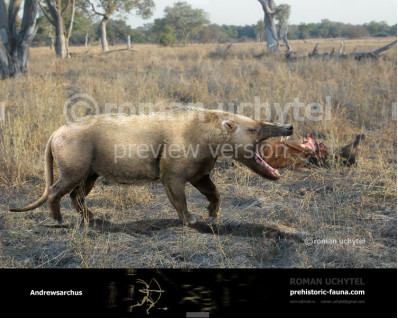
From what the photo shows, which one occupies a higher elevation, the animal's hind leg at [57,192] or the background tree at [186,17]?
the background tree at [186,17]

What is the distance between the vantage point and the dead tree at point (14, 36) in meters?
11.5

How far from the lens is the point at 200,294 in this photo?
2316 mm

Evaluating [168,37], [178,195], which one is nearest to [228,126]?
[178,195]

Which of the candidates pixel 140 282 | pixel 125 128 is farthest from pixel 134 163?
pixel 140 282

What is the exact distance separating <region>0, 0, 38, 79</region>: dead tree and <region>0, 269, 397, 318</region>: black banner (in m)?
10.4

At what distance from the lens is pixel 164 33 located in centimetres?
2066

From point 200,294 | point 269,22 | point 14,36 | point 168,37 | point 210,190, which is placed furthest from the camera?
point 168,37

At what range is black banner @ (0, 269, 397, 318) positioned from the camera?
229cm

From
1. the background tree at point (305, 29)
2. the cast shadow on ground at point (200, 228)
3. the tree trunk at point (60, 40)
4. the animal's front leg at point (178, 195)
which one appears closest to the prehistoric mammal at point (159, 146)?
the animal's front leg at point (178, 195)

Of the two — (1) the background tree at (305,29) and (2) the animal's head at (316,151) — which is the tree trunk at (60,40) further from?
(2) the animal's head at (316,151)

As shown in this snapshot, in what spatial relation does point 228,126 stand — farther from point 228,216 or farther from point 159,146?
point 228,216

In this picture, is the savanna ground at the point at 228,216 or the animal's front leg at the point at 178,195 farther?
the animal's front leg at the point at 178,195

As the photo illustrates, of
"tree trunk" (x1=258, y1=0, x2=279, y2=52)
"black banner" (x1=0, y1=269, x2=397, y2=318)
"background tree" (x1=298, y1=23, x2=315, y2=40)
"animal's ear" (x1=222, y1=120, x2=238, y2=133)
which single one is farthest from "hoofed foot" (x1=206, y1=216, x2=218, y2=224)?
"background tree" (x1=298, y1=23, x2=315, y2=40)

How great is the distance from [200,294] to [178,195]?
1196mm
